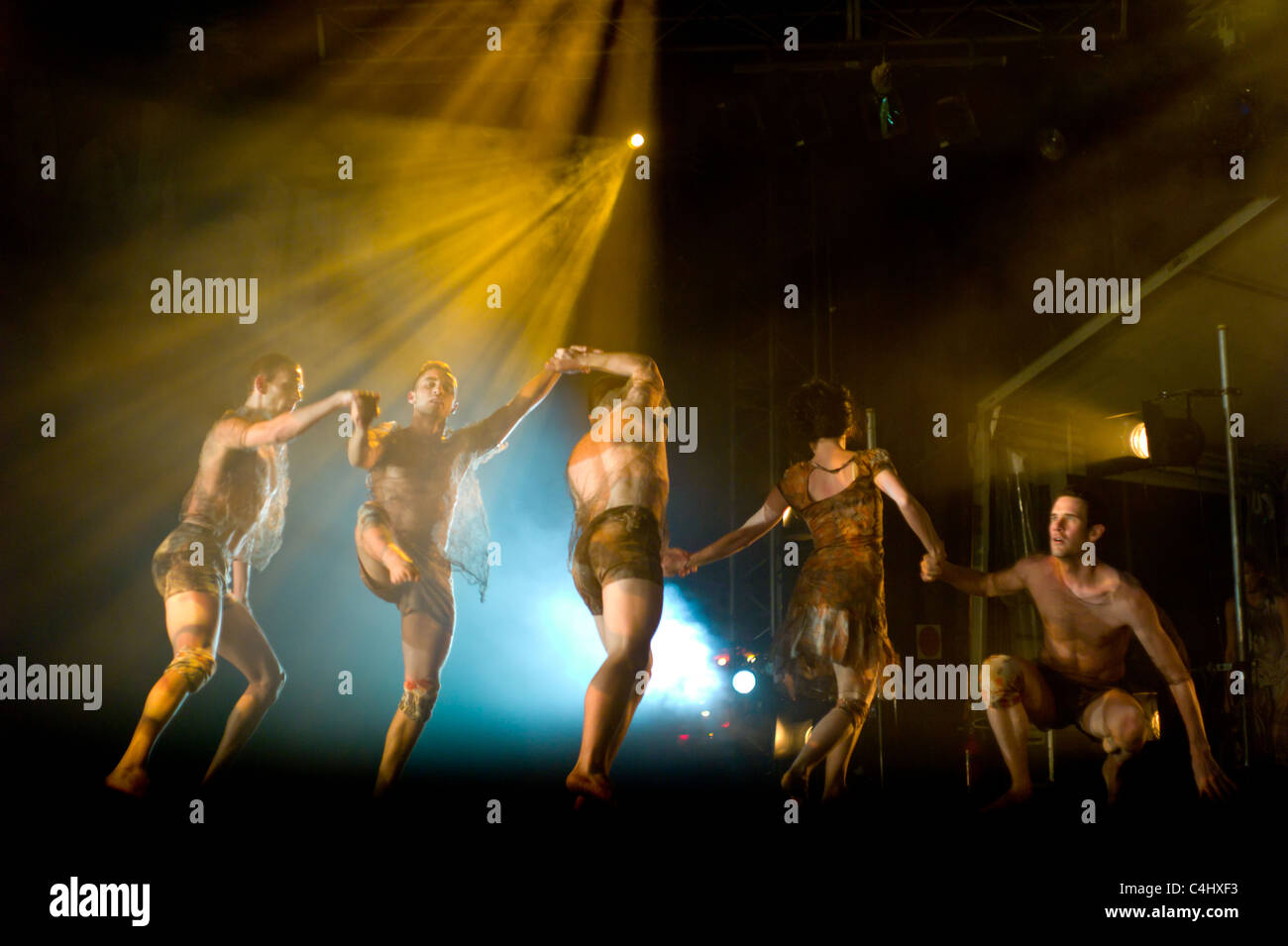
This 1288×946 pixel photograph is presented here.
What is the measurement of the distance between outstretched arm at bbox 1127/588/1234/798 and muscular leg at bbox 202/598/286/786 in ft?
14.6

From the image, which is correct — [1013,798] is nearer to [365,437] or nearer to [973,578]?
[973,578]

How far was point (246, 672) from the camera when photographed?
5156 millimetres

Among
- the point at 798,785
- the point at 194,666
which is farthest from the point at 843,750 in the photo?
the point at 194,666

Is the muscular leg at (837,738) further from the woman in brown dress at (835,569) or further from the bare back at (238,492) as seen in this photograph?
the bare back at (238,492)

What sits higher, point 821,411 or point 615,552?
point 821,411

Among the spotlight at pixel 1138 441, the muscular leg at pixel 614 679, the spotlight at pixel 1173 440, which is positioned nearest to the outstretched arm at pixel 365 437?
Answer: the muscular leg at pixel 614 679

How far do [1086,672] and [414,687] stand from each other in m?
3.37

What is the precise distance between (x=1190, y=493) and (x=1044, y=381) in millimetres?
3491

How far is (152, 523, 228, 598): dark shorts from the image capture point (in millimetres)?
5059

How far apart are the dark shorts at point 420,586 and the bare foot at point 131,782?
1427mm

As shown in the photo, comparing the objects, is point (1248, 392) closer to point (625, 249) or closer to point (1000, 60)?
point (1000, 60)

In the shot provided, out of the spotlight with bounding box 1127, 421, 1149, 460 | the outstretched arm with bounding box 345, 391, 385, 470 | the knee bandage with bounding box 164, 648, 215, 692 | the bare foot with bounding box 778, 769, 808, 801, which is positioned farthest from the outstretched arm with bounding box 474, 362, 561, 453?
the spotlight with bounding box 1127, 421, 1149, 460

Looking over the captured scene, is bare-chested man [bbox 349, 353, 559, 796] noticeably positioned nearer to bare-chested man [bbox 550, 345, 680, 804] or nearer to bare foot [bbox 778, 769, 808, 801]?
bare-chested man [bbox 550, 345, 680, 804]
